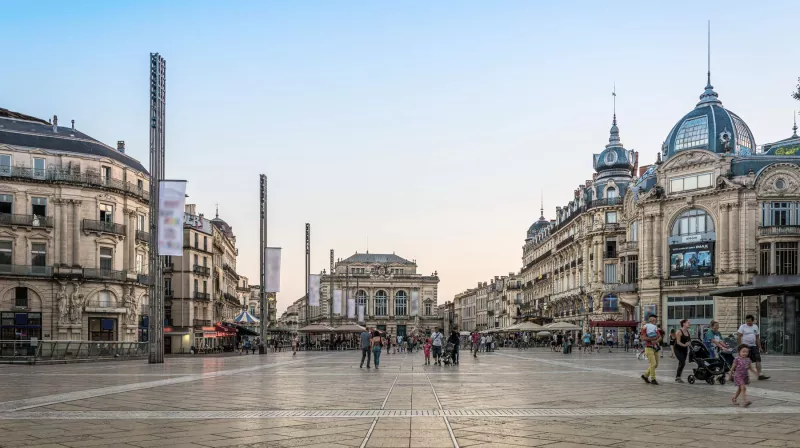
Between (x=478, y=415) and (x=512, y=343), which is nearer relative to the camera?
(x=478, y=415)

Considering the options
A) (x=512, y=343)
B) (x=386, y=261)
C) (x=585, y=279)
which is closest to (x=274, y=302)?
(x=386, y=261)

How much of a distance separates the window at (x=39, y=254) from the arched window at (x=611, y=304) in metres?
46.4

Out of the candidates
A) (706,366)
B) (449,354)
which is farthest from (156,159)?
(706,366)

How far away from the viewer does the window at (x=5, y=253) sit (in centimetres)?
4944

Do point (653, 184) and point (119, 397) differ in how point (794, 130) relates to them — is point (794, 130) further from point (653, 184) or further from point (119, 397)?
point (119, 397)

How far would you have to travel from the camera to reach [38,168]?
166 ft

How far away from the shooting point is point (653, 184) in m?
66.3

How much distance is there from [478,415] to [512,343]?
79542 millimetres

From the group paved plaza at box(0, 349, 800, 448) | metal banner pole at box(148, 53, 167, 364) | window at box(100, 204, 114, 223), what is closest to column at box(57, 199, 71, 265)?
window at box(100, 204, 114, 223)

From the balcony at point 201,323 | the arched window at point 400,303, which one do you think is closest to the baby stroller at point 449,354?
the balcony at point 201,323

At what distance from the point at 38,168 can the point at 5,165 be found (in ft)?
6.07

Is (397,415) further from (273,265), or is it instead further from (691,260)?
(691,260)

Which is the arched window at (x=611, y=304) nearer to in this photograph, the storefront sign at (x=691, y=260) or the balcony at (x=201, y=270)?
Answer: the storefront sign at (x=691, y=260)

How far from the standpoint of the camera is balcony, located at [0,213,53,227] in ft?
161
